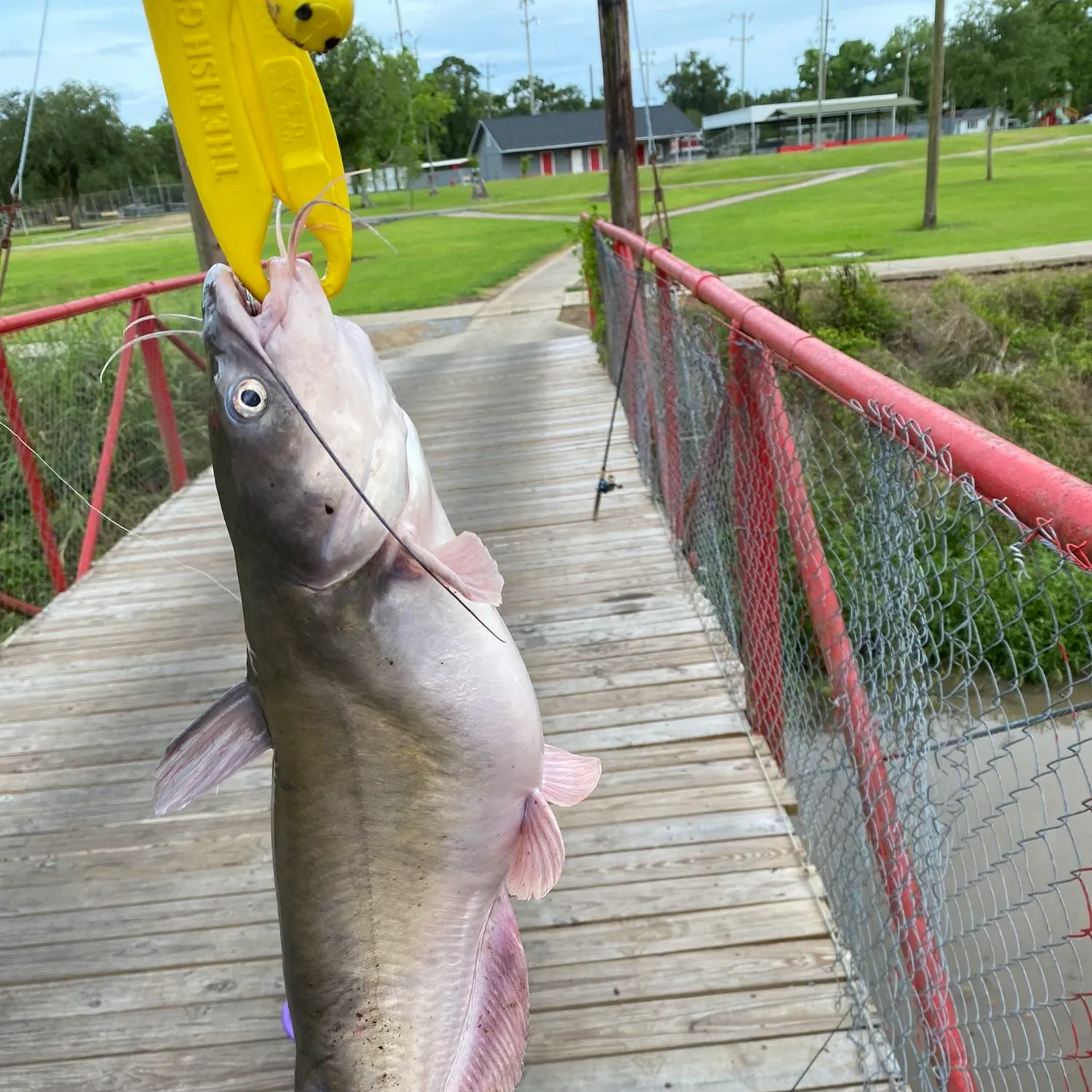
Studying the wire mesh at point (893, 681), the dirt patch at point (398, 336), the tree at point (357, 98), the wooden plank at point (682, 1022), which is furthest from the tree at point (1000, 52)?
the wooden plank at point (682, 1022)

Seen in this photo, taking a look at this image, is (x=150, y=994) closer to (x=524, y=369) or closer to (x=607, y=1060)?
(x=607, y=1060)

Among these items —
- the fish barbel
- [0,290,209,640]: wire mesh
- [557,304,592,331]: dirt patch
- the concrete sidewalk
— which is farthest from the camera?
[557,304,592,331]: dirt patch

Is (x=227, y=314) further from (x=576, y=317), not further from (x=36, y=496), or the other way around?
(x=576, y=317)

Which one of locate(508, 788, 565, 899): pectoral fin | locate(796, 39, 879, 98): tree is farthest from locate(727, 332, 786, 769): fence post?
locate(796, 39, 879, 98): tree

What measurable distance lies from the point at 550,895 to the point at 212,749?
152 centimetres

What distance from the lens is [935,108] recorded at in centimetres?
1898

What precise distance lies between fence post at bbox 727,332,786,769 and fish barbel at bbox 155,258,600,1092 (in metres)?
1.71

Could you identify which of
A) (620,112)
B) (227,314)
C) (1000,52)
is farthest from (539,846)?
(1000,52)

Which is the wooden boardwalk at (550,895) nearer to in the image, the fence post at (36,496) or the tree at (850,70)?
the fence post at (36,496)

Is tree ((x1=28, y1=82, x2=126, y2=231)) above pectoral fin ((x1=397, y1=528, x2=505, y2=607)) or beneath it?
above

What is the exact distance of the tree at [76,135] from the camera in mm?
15523

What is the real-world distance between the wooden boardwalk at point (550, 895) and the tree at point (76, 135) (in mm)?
12490

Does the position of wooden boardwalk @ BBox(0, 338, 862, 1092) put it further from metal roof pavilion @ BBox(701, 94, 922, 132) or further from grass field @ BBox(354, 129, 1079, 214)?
metal roof pavilion @ BBox(701, 94, 922, 132)

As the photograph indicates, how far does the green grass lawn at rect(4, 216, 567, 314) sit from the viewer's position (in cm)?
1798
